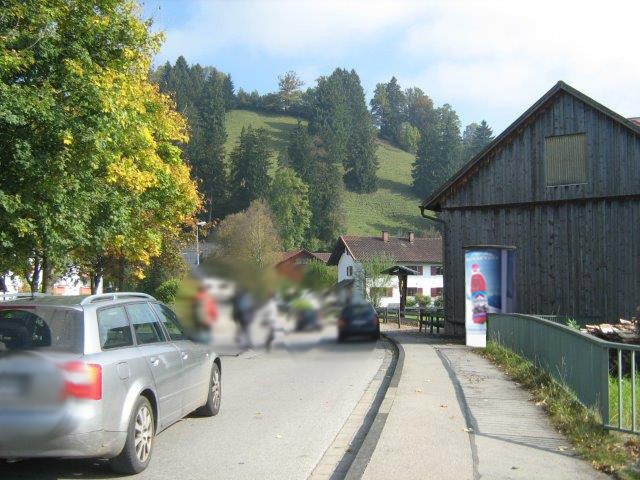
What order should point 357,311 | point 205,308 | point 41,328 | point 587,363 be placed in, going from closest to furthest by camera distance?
point 205,308, point 357,311, point 41,328, point 587,363

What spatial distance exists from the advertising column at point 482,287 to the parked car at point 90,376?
43.6 ft

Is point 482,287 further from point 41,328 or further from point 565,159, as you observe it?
point 41,328

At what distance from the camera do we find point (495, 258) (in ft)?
66.8

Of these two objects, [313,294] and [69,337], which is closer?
[313,294]

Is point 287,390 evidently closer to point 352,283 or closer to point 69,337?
point 69,337

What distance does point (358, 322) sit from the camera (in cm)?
364

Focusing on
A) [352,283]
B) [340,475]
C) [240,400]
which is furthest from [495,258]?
[352,283]

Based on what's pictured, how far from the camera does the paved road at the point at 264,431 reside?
3754 millimetres

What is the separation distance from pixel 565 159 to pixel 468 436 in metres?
17.0

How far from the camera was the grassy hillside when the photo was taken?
11875 cm

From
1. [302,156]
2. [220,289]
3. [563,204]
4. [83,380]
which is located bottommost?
[83,380]

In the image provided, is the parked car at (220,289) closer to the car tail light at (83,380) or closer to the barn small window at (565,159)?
the car tail light at (83,380)

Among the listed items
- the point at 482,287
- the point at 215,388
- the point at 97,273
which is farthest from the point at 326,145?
the point at 215,388

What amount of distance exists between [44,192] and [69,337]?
37.5ft
